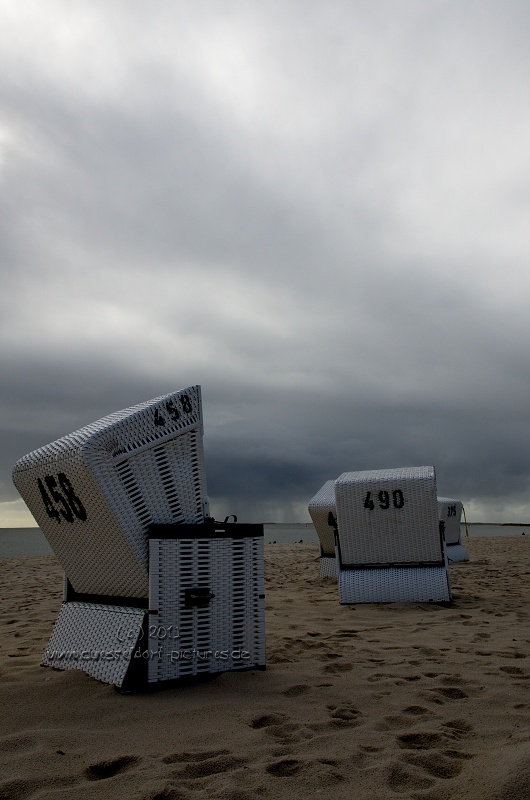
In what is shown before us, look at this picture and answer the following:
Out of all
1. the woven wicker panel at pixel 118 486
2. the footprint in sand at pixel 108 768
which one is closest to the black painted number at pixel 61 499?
the woven wicker panel at pixel 118 486

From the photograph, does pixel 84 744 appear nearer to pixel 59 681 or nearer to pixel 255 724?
pixel 255 724

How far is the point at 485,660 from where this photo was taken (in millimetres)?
4348

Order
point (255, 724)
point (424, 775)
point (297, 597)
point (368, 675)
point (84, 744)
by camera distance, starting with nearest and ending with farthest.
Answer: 1. point (424, 775)
2. point (84, 744)
3. point (255, 724)
4. point (368, 675)
5. point (297, 597)

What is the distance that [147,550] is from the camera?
3646 millimetres

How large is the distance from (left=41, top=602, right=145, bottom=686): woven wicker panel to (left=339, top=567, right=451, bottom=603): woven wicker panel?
418 cm

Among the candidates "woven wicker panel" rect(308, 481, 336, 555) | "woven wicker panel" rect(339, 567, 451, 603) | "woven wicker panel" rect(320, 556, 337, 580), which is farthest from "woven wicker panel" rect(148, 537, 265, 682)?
"woven wicker panel" rect(320, 556, 337, 580)

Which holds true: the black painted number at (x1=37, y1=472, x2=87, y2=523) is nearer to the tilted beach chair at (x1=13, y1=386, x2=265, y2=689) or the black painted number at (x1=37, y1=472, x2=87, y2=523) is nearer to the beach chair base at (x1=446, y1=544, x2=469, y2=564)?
the tilted beach chair at (x1=13, y1=386, x2=265, y2=689)

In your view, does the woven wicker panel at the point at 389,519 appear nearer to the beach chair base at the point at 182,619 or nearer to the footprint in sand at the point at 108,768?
the beach chair base at the point at 182,619

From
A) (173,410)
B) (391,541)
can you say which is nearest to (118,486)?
(173,410)

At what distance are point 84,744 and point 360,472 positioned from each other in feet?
20.9

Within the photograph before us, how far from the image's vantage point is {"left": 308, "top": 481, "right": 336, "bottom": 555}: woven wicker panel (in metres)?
10.7

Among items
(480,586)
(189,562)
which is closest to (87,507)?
(189,562)

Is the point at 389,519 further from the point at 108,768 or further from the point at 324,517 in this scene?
the point at 108,768

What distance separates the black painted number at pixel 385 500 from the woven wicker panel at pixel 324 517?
108 inches
